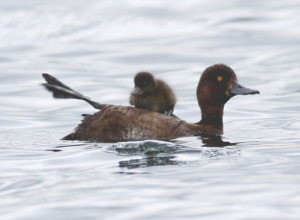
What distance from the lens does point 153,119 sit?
9453 millimetres

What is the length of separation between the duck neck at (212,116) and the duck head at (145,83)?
66 centimetres

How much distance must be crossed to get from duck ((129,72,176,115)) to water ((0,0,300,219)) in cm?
74

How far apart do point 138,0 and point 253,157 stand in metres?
15.3

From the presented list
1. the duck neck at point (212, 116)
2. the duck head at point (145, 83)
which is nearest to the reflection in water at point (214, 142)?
the duck neck at point (212, 116)

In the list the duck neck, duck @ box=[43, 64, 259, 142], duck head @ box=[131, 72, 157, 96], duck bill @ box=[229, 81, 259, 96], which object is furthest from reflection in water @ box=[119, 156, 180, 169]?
duck bill @ box=[229, 81, 259, 96]

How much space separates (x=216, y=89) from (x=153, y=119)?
43.0 inches

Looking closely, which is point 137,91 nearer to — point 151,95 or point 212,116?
point 151,95

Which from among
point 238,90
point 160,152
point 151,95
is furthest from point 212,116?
point 160,152

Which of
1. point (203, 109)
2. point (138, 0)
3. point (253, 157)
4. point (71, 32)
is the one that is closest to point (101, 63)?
point (71, 32)

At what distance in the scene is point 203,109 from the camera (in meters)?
10.3

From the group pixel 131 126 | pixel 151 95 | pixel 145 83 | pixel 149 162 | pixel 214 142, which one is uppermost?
pixel 145 83

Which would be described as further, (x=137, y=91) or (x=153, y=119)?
(x=137, y=91)

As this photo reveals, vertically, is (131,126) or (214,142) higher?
(131,126)

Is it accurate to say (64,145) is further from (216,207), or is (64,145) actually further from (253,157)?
(216,207)
